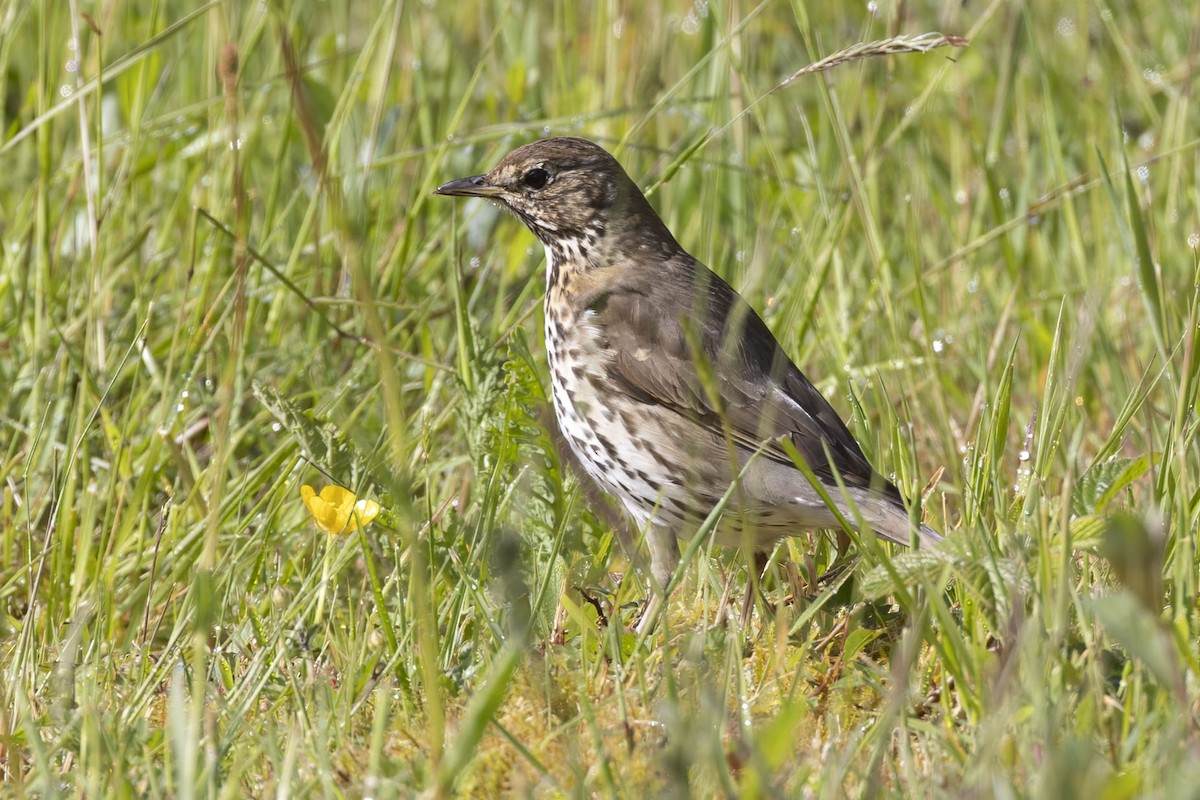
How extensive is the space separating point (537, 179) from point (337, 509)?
1.48m

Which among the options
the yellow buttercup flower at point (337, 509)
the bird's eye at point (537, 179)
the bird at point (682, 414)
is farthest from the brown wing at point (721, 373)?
the yellow buttercup flower at point (337, 509)

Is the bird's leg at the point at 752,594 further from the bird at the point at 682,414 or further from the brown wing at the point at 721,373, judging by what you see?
the brown wing at the point at 721,373

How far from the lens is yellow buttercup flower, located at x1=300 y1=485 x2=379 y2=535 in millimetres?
2957

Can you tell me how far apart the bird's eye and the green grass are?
0.78 ft

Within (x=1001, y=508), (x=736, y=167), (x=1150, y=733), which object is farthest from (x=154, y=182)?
(x=1150, y=733)

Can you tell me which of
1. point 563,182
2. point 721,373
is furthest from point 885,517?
point 563,182

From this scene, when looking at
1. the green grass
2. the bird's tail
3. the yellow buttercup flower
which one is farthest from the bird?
the yellow buttercup flower

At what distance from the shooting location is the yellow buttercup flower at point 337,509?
2.96 metres

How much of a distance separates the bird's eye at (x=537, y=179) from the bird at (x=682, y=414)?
0.15 meters

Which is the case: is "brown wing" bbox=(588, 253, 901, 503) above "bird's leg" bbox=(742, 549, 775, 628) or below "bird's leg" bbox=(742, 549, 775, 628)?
above

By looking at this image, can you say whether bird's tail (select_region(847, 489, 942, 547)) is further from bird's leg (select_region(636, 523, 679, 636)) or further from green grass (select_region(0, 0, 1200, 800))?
bird's leg (select_region(636, 523, 679, 636))

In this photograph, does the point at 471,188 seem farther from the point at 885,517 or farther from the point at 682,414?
the point at 885,517

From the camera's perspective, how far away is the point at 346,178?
494cm

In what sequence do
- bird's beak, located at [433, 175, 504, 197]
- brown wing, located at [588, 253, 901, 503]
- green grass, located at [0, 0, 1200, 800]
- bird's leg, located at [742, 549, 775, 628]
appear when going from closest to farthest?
green grass, located at [0, 0, 1200, 800]
bird's leg, located at [742, 549, 775, 628]
brown wing, located at [588, 253, 901, 503]
bird's beak, located at [433, 175, 504, 197]
